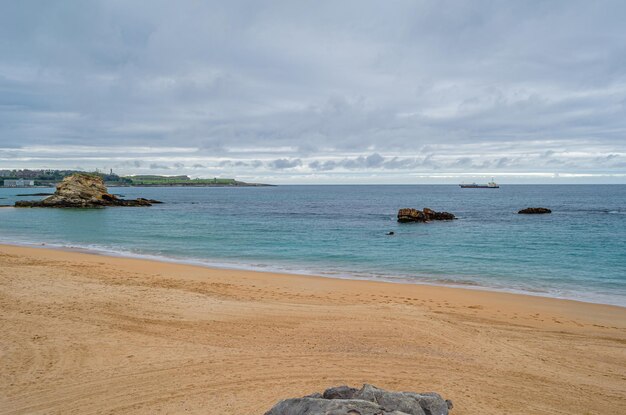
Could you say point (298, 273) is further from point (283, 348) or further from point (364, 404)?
point (364, 404)

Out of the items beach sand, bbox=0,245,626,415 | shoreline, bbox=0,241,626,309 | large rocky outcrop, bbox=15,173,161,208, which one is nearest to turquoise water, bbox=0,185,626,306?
shoreline, bbox=0,241,626,309

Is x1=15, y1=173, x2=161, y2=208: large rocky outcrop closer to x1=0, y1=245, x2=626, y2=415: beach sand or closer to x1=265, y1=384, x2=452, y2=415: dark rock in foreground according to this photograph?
x1=0, y1=245, x2=626, y2=415: beach sand

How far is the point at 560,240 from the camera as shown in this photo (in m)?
34.7

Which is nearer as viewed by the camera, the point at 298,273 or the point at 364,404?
the point at 364,404

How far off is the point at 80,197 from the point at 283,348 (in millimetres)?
84772

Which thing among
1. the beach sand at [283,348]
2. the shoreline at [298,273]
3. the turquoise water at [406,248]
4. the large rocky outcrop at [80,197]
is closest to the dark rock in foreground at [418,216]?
the turquoise water at [406,248]

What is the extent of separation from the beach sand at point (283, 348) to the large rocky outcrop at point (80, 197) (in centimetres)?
7250

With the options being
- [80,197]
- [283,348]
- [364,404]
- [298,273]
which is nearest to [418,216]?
[298,273]

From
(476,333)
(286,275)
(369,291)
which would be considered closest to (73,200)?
(286,275)

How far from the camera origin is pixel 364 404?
5.24 meters

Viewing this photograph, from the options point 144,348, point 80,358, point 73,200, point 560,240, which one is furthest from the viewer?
point 73,200

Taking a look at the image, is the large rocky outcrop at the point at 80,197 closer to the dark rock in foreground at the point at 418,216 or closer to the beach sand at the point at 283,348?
the dark rock in foreground at the point at 418,216

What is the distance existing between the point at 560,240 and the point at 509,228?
31.7 ft

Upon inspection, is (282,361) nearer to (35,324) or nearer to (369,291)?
(35,324)
